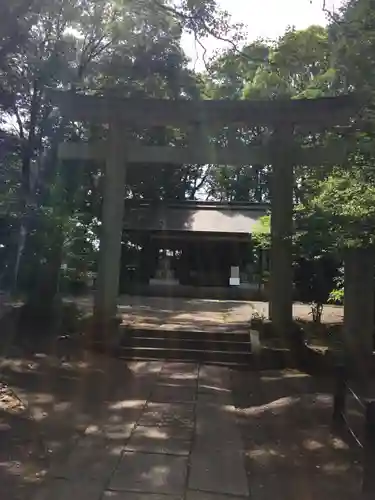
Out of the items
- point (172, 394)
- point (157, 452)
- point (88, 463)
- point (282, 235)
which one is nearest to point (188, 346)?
point (282, 235)

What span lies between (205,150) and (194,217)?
49.8 ft

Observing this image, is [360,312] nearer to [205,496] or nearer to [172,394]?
[172,394]

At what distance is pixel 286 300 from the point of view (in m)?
10.5

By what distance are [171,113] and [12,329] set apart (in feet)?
18.2

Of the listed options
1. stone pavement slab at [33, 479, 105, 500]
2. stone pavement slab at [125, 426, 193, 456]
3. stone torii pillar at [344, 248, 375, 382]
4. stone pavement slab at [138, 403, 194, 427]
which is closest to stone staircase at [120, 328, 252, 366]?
stone torii pillar at [344, 248, 375, 382]

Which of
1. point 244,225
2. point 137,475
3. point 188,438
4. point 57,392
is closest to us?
point 137,475

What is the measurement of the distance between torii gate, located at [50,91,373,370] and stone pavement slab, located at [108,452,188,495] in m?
5.63

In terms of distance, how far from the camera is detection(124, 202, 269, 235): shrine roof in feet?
79.3

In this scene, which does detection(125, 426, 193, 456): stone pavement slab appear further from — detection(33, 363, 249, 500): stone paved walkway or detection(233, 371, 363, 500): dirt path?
detection(233, 371, 363, 500): dirt path

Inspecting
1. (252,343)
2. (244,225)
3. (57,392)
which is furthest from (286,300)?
(244,225)

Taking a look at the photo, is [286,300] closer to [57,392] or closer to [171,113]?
[171,113]

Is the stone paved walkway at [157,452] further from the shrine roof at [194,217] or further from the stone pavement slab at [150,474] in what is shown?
the shrine roof at [194,217]

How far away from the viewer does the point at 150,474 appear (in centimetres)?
425

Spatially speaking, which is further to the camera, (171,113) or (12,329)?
(12,329)
